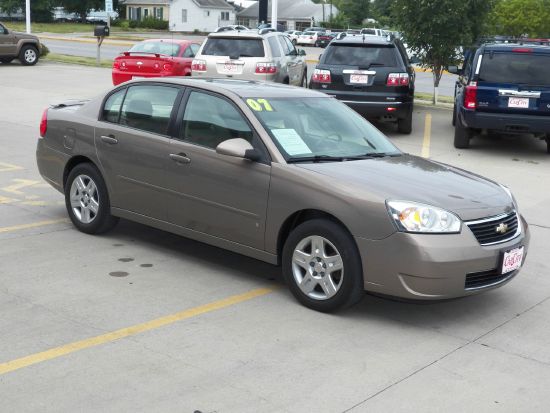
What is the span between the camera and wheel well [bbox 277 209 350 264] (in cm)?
584

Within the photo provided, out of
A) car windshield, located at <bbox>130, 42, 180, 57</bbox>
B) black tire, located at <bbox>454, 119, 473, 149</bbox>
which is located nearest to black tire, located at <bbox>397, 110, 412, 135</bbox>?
black tire, located at <bbox>454, 119, 473, 149</bbox>

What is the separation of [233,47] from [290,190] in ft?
37.7

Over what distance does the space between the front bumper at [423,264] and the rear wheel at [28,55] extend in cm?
2523

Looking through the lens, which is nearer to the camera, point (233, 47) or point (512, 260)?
point (512, 260)

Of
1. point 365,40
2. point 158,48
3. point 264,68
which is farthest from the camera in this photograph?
point 158,48

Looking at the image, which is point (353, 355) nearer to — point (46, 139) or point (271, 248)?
point (271, 248)

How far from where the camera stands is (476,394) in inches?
181

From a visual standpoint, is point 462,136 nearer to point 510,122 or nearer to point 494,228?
point 510,122

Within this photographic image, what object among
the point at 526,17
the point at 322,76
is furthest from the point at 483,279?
the point at 526,17

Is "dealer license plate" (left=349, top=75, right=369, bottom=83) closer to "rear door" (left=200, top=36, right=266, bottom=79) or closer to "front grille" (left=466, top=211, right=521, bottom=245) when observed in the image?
"rear door" (left=200, top=36, right=266, bottom=79)

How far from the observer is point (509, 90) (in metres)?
12.8

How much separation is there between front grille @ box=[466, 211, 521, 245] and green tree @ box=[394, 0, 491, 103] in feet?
43.6

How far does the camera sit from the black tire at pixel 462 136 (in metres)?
13.8

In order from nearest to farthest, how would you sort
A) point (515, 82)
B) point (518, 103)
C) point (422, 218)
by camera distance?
point (422, 218), point (518, 103), point (515, 82)
